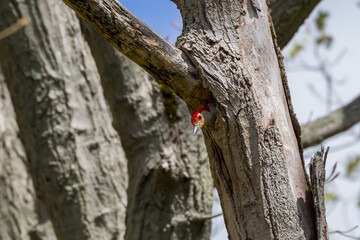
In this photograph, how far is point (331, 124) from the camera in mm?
2734

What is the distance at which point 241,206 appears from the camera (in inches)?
50.3

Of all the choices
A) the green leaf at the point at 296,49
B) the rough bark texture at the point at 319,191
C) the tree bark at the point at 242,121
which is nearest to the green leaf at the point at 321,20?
the green leaf at the point at 296,49

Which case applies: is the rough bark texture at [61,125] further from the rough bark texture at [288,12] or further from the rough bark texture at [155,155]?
the rough bark texture at [288,12]

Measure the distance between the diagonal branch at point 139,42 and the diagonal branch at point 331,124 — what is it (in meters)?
1.63

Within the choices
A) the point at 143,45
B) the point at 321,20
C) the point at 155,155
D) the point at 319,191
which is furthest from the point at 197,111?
the point at 321,20

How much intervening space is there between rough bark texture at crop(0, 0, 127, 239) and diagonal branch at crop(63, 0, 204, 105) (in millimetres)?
1274

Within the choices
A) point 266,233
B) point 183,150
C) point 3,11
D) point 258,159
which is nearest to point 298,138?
point 258,159

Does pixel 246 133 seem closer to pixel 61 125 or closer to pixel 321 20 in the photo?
pixel 61 125

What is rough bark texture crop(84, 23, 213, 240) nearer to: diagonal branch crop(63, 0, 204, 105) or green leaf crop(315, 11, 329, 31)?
diagonal branch crop(63, 0, 204, 105)

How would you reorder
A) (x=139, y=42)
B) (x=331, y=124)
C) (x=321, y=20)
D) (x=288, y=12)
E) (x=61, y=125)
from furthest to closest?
(x=321, y=20) → (x=331, y=124) → (x=61, y=125) → (x=288, y=12) → (x=139, y=42)

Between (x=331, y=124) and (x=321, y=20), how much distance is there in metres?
2.12

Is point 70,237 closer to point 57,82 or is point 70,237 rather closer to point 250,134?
point 57,82

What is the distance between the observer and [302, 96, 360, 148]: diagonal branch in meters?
2.70

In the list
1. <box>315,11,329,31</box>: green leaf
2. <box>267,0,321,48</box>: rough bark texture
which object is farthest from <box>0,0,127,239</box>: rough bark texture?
<box>315,11,329,31</box>: green leaf
